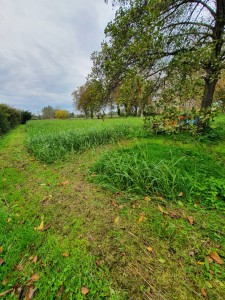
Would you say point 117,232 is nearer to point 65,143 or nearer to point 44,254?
point 44,254

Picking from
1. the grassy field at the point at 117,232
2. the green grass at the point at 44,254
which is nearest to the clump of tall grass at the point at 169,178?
the grassy field at the point at 117,232

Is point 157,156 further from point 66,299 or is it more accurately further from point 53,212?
point 66,299

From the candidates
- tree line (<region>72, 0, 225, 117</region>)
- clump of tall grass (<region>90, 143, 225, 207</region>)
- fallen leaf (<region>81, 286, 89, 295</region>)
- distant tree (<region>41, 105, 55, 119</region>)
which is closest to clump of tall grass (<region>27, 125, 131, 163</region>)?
tree line (<region>72, 0, 225, 117</region>)

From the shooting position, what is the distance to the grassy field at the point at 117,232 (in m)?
1.31

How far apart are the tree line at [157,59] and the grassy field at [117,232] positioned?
2.24m

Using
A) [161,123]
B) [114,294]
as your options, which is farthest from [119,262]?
[161,123]

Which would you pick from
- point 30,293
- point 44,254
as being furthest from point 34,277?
point 44,254

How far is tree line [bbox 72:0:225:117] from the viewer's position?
12.6ft

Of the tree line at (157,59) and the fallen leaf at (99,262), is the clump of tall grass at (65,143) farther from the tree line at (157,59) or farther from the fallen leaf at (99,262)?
the fallen leaf at (99,262)

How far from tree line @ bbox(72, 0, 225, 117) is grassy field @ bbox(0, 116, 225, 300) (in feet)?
7.36

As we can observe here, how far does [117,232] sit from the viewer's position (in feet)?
5.97

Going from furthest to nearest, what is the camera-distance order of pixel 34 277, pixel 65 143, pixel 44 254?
pixel 65 143, pixel 44 254, pixel 34 277

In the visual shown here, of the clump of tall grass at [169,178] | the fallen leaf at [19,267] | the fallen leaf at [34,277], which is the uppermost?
the clump of tall grass at [169,178]

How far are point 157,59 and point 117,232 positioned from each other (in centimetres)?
459
